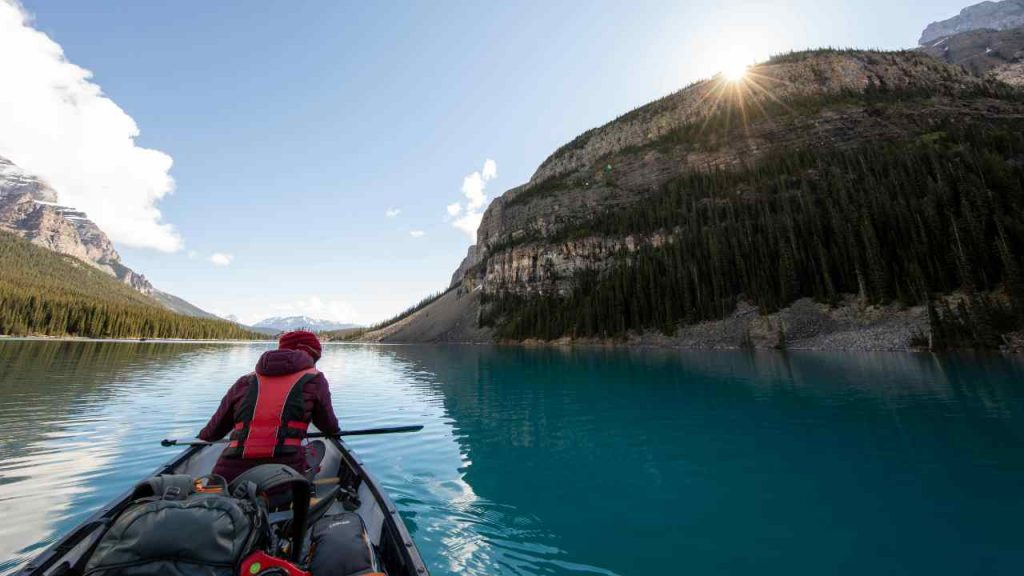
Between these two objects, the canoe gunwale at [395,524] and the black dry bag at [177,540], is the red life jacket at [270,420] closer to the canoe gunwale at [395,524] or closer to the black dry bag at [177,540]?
the canoe gunwale at [395,524]

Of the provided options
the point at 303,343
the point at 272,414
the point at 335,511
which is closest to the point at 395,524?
the point at 335,511

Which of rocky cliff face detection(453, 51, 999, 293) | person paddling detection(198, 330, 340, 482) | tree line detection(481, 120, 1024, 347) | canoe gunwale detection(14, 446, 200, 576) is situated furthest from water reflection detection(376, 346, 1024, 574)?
rocky cliff face detection(453, 51, 999, 293)

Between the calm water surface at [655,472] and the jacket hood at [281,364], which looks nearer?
the jacket hood at [281,364]

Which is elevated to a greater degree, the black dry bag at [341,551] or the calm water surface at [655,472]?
the black dry bag at [341,551]

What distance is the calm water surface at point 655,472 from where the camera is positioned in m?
6.05

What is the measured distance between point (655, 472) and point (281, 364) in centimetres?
879

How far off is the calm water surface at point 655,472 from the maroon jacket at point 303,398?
2776 mm

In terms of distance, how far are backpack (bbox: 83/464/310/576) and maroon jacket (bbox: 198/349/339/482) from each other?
192 cm

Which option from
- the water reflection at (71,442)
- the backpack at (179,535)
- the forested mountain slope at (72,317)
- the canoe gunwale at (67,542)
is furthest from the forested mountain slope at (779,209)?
the forested mountain slope at (72,317)

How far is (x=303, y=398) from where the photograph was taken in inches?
200

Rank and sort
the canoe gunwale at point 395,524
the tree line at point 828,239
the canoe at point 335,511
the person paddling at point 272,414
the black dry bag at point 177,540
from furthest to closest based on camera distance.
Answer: the tree line at point 828,239 < the person paddling at point 272,414 < the canoe gunwale at point 395,524 < the canoe at point 335,511 < the black dry bag at point 177,540

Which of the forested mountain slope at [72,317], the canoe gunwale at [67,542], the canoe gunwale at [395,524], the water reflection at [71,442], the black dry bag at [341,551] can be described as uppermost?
the forested mountain slope at [72,317]

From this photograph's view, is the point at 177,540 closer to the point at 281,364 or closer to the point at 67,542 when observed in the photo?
the point at 67,542

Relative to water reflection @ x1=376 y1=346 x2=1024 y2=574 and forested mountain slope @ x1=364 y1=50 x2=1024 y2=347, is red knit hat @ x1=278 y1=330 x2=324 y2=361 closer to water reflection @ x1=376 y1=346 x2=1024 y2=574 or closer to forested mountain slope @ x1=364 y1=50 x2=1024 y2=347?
water reflection @ x1=376 y1=346 x2=1024 y2=574
